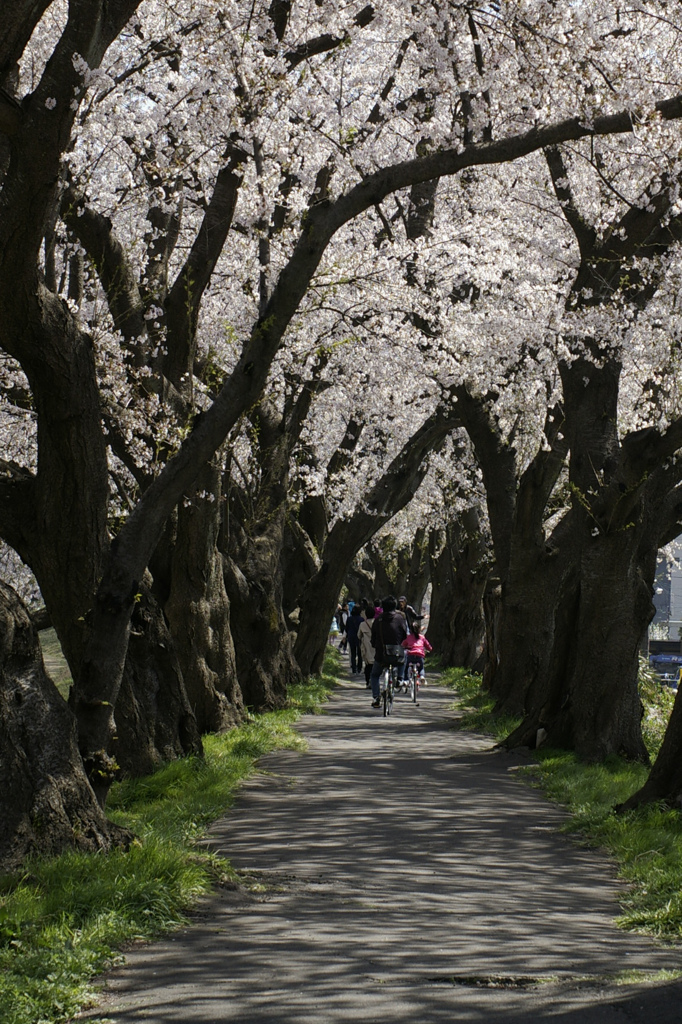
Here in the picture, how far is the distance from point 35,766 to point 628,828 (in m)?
4.81

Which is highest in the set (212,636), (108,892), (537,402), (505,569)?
(537,402)

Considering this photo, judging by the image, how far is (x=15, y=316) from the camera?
323 inches

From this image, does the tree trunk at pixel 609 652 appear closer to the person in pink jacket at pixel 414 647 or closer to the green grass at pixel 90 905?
the green grass at pixel 90 905

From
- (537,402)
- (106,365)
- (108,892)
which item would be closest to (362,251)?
(537,402)

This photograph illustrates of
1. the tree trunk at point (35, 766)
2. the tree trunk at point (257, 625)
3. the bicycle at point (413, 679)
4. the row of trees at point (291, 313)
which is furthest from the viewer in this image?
the bicycle at point (413, 679)

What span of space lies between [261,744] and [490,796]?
13.1 feet

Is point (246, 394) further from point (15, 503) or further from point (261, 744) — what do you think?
point (261, 744)

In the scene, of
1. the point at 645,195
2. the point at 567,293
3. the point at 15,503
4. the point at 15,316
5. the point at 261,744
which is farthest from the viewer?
the point at 567,293

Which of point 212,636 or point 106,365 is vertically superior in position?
point 106,365

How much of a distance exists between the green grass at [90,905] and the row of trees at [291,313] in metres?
0.46

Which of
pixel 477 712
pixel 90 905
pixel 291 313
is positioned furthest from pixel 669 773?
pixel 477 712

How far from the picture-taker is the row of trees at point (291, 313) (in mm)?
8461

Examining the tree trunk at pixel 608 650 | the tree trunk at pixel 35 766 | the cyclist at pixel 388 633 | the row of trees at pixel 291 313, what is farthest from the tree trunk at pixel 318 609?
the tree trunk at pixel 35 766

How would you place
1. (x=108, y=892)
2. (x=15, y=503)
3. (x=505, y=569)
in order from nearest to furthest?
(x=108, y=892), (x=15, y=503), (x=505, y=569)
